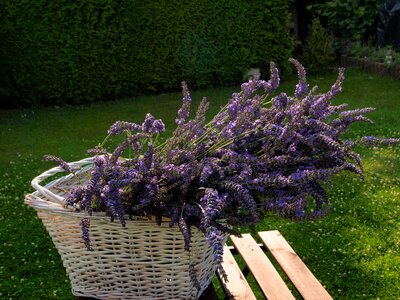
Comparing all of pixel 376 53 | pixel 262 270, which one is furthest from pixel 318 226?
pixel 376 53

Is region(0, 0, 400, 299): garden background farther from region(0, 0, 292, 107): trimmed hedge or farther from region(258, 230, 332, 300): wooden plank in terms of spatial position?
region(258, 230, 332, 300): wooden plank

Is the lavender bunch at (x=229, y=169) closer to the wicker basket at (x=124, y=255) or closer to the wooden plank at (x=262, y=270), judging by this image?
the wicker basket at (x=124, y=255)

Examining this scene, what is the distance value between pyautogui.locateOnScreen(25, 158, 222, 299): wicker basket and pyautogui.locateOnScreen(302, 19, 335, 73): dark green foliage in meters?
7.87

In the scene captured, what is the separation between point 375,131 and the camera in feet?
19.7

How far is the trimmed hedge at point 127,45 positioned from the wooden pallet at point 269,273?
19.9 ft

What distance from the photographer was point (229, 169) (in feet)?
5.86

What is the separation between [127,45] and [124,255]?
6.96 m

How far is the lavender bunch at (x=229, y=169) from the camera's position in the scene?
5.64 feet

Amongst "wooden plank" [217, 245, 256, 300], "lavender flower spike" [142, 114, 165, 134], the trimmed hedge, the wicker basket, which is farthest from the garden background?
"lavender flower spike" [142, 114, 165, 134]

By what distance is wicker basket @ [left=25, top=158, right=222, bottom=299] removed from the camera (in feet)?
5.96

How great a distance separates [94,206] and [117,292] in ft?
1.05

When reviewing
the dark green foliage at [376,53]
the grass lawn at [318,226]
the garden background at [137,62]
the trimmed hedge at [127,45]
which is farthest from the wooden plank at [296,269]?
the dark green foliage at [376,53]

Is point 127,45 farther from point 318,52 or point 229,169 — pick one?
point 229,169

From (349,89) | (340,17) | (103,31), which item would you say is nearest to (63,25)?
(103,31)
